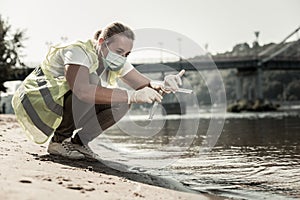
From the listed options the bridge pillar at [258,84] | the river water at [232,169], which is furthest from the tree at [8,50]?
the bridge pillar at [258,84]

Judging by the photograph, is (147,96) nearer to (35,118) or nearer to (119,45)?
(119,45)

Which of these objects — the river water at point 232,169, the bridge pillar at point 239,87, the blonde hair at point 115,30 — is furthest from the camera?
the bridge pillar at point 239,87

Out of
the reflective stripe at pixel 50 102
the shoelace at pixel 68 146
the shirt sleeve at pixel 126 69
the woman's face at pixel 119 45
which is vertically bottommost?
the shoelace at pixel 68 146

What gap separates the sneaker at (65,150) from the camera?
403 centimetres

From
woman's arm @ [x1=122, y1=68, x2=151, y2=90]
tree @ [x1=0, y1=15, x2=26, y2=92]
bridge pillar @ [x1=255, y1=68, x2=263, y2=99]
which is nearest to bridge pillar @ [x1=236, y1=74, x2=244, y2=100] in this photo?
bridge pillar @ [x1=255, y1=68, x2=263, y2=99]

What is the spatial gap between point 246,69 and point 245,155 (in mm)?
58991

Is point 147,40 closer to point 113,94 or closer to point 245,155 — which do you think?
point 113,94

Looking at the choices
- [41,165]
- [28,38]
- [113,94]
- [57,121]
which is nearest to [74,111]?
[57,121]

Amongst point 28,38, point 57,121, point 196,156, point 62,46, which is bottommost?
point 196,156

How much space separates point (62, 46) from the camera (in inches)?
149

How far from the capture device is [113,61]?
156 inches

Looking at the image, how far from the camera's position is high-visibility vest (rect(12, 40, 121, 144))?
152 inches

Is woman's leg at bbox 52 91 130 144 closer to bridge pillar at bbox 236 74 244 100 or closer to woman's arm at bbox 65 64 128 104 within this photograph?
woman's arm at bbox 65 64 128 104

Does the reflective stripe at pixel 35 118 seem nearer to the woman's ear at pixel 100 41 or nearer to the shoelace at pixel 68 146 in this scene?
the shoelace at pixel 68 146
